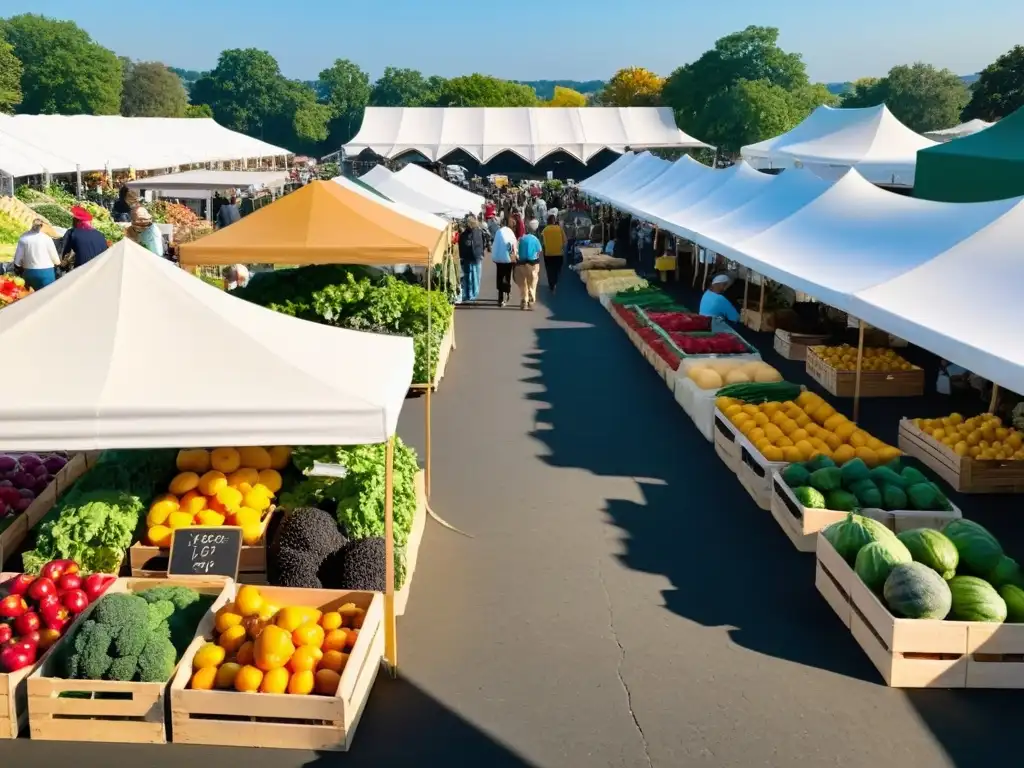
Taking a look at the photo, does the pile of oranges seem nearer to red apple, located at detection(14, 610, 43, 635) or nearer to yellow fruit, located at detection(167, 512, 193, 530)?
red apple, located at detection(14, 610, 43, 635)

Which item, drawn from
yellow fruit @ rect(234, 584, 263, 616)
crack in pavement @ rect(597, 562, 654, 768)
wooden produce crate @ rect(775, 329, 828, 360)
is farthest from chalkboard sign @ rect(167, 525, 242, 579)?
wooden produce crate @ rect(775, 329, 828, 360)

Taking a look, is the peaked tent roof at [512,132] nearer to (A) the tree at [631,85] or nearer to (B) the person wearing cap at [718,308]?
(B) the person wearing cap at [718,308]

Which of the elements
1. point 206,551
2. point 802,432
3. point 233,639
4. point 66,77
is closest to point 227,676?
point 233,639

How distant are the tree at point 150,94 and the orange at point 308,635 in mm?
111641

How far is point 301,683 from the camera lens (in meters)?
4.68

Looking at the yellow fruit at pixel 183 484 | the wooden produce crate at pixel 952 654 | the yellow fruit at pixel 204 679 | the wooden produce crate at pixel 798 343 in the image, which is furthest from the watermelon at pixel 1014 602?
the wooden produce crate at pixel 798 343

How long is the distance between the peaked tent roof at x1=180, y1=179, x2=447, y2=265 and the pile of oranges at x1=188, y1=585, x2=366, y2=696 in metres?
4.55

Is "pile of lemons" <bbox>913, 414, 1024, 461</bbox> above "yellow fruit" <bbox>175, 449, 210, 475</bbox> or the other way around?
the other way around

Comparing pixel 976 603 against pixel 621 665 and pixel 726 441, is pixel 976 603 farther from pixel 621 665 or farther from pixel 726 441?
pixel 726 441

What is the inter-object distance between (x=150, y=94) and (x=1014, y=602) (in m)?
117

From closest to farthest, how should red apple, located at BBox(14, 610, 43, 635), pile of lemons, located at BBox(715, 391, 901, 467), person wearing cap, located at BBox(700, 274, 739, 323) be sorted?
1. red apple, located at BBox(14, 610, 43, 635)
2. pile of lemons, located at BBox(715, 391, 901, 467)
3. person wearing cap, located at BBox(700, 274, 739, 323)

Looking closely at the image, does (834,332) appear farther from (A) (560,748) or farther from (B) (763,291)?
(A) (560,748)

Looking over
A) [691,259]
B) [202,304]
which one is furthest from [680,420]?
[691,259]

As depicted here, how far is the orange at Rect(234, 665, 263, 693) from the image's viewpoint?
4.63 metres
